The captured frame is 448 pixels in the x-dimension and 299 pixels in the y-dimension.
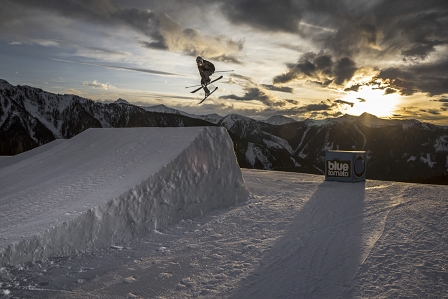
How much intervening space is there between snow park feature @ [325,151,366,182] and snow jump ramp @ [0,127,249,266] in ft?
23.9

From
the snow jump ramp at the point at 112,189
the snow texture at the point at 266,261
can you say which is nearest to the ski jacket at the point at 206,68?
the snow jump ramp at the point at 112,189

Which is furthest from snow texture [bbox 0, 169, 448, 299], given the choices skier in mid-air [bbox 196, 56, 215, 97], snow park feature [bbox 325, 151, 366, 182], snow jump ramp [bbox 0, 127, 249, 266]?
skier in mid-air [bbox 196, 56, 215, 97]

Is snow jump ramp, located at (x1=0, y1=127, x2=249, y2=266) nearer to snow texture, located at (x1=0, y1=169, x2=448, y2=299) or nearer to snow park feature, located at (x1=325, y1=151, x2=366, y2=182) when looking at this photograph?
snow texture, located at (x1=0, y1=169, x2=448, y2=299)

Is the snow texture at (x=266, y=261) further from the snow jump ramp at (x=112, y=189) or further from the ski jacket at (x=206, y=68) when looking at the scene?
the ski jacket at (x=206, y=68)

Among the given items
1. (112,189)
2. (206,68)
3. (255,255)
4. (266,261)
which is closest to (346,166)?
(206,68)

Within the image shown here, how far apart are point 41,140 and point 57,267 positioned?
189m

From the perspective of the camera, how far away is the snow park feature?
16.1 metres

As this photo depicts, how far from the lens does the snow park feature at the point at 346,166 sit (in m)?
16.1

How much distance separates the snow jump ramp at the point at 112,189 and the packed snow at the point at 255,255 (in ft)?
0.38

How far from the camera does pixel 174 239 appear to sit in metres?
7.33

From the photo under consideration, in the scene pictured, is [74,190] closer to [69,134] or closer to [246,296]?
[246,296]

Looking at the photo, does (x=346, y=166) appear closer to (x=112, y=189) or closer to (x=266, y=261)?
(x=266, y=261)

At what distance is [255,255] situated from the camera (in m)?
6.30

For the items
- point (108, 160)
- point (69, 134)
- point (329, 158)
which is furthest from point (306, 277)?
point (69, 134)
